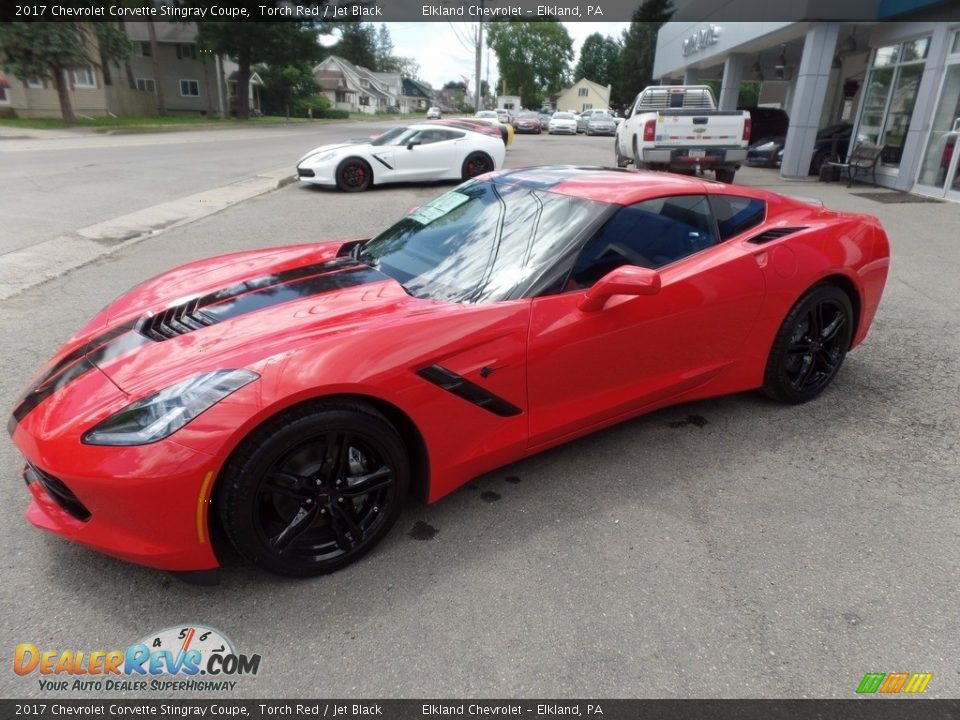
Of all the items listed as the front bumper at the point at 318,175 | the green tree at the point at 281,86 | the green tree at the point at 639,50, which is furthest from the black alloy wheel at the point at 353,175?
the green tree at the point at 639,50

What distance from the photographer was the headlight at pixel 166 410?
6.52 ft

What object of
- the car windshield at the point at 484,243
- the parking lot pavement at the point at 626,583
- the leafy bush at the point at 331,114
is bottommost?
the parking lot pavement at the point at 626,583

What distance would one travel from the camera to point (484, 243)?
9.69ft

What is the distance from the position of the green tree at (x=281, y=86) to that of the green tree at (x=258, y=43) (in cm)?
1180

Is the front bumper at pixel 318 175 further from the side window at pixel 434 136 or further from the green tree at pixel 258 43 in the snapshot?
the green tree at pixel 258 43

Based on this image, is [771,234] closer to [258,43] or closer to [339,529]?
[339,529]

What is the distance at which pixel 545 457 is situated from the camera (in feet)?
10.4

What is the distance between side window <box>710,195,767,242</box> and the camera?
3320 mm

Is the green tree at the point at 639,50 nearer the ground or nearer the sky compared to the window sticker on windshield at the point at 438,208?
nearer the sky

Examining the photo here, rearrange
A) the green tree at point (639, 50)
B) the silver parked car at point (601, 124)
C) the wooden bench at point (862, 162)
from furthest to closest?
the green tree at point (639, 50), the silver parked car at point (601, 124), the wooden bench at point (862, 162)

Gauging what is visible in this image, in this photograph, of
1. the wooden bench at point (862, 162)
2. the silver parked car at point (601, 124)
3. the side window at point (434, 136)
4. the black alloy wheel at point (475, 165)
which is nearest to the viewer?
the side window at point (434, 136)

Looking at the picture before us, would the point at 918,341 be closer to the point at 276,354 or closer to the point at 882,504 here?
the point at 882,504

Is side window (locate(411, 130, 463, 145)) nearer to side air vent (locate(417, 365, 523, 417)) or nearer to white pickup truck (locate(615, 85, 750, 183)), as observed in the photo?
white pickup truck (locate(615, 85, 750, 183))
